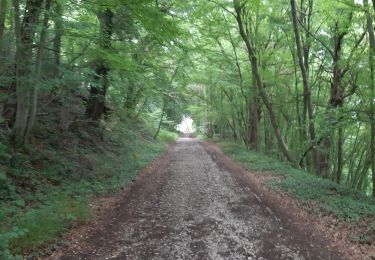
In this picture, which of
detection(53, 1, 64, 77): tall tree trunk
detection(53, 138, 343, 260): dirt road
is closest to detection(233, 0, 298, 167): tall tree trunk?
detection(53, 138, 343, 260): dirt road

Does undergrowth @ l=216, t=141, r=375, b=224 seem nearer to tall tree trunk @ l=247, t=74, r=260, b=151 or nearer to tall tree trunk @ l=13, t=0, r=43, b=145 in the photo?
tall tree trunk @ l=247, t=74, r=260, b=151

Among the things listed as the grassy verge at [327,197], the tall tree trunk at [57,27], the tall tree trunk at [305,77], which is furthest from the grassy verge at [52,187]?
the tall tree trunk at [305,77]

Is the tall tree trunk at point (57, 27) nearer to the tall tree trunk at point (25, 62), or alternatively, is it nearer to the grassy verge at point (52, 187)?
the tall tree trunk at point (25, 62)

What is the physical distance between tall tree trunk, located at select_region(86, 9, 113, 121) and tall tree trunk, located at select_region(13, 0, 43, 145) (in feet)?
5.91

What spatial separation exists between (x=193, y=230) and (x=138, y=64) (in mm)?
7697

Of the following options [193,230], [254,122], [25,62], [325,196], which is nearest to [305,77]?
[325,196]

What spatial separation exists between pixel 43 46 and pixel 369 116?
9.18 m

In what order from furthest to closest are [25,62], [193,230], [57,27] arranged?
[57,27] → [25,62] → [193,230]

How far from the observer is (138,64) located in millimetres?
12609

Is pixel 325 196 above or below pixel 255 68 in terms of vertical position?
below

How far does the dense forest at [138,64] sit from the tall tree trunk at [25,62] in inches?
1.0

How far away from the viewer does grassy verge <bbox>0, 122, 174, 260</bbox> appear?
210 inches

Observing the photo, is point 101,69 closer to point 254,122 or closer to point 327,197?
point 327,197

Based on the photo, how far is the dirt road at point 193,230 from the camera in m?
5.60
